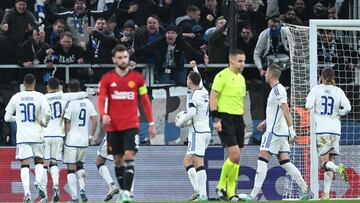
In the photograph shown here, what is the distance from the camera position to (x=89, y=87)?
2469cm

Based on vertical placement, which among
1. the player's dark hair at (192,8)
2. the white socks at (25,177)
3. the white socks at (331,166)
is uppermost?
the player's dark hair at (192,8)

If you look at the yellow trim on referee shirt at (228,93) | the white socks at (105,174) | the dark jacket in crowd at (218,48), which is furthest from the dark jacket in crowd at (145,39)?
the yellow trim on referee shirt at (228,93)

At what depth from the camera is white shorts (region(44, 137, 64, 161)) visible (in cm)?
2314

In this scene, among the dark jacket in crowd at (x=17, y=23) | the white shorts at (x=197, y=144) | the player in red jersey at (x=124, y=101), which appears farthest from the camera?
the dark jacket in crowd at (x=17, y=23)

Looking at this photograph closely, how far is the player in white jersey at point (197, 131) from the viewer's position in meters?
22.7

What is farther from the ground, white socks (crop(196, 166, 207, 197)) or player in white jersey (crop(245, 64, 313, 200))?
player in white jersey (crop(245, 64, 313, 200))

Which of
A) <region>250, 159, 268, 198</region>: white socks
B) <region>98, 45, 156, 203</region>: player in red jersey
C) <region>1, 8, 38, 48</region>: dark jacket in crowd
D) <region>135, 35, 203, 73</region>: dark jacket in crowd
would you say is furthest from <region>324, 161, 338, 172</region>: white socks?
<region>1, 8, 38, 48</region>: dark jacket in crowd

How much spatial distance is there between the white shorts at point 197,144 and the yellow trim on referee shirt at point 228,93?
8.39ft

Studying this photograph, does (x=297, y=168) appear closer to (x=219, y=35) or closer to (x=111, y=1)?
(x=219, y=35)

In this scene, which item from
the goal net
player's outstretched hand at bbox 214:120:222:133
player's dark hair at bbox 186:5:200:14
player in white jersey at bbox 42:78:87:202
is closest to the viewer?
player's outstretched hand at bbox 214:120:222:133

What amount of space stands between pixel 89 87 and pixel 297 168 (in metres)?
4.32

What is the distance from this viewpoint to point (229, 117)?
2041cm

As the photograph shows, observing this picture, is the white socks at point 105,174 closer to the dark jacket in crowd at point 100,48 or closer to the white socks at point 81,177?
the white socks at point 81,177

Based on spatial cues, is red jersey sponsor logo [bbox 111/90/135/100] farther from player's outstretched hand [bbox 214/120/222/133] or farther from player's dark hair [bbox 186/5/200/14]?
player's dark hair [bbox 186/5/200/14]
